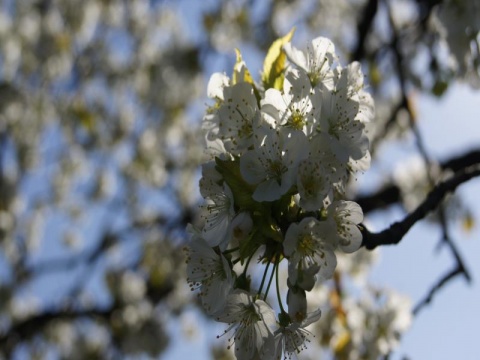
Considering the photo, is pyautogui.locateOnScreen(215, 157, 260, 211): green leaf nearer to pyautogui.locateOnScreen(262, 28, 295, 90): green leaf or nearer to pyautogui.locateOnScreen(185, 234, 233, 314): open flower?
pyautogui.locateOnScreen(185, 234, 233, 314): open flower

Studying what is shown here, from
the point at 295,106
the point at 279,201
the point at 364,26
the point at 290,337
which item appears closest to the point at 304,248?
the point at 279,201

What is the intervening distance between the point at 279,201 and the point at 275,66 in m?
0.46

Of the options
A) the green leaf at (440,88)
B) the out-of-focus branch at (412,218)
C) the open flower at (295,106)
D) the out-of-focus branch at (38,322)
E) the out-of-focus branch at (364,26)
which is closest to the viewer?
the open flower at (295,106)

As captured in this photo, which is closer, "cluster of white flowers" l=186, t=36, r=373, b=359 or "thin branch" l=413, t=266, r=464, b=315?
"cluster of white flowers" l=186, t=36, r=373, b=359

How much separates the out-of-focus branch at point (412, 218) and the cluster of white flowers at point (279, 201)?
5.6 inches

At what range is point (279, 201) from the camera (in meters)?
1.36

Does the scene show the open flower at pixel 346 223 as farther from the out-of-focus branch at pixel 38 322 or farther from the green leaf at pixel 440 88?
the out-of-focus branch at pixel 38 322

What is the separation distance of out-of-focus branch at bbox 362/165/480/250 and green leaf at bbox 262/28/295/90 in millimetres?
474

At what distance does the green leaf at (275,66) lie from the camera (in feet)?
5.26

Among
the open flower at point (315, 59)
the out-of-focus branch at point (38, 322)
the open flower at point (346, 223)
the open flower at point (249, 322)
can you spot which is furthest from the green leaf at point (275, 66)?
the out-of-focus branch at point (38, 322)

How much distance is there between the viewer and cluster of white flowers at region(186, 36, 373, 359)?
4.25 feet

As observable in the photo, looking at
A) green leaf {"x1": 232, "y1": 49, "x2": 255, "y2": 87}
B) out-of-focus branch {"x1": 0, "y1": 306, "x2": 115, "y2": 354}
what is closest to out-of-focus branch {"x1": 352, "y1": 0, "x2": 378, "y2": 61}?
green leaf {"x1": 232, "y1": 49, "x2": 255, "y2": 87}

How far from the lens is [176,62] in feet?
22.4

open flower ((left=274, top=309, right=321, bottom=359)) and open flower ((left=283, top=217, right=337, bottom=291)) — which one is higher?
open flower ((left=283, top=217, right=337, bottom=291))
